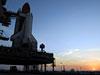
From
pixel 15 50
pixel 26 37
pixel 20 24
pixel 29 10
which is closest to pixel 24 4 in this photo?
pixel 29 10

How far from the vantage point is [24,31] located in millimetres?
82188

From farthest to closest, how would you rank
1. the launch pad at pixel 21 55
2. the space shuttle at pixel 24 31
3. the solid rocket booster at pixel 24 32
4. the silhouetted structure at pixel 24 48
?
1. the solid rocket booster at pixel 24 32
2. the space shuttle at pixel 24 31
3. the silhouetted structure at pixel 24 48
4. the launch pad at pixel 21 55

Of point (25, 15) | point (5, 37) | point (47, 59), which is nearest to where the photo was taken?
point (47, 59)

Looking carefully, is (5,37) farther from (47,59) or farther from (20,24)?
(47,59)

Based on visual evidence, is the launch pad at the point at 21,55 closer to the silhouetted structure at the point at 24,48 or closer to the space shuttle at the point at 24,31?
the silhouetted structure at the point at 24,48

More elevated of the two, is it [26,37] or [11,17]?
[11,17]

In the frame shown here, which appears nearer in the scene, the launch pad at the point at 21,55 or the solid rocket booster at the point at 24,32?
the launch pad at the point at 21,55

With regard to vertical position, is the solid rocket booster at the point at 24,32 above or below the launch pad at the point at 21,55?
above

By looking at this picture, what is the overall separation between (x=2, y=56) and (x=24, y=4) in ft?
112

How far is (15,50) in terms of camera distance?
221 ft

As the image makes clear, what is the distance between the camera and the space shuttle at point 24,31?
8016 cm

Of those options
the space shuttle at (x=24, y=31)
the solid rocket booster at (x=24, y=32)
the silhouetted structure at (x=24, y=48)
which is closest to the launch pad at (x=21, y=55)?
the silhouetted structure at (x=24, y=48)

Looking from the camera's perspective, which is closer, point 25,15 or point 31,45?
point 31,45

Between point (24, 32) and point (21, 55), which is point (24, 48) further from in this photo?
point (24, 32)
